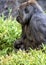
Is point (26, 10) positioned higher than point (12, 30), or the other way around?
point (26, 10)

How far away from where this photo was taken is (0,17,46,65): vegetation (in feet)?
10.2

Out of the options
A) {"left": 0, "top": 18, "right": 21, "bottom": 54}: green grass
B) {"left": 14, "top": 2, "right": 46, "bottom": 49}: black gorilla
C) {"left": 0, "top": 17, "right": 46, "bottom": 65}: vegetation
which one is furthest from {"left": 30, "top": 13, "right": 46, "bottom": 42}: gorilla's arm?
{"left": 0, "top": 18, "right": 21, "bottom": 54}: green grass

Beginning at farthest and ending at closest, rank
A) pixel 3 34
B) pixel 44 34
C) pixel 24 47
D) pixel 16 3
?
pixel 16 3, pixel 3 34, pixel 24 47, pixel 44 34

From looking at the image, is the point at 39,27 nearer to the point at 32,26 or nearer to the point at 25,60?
the point at 32,26

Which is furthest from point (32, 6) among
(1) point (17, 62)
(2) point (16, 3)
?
(2) point (16, 3)

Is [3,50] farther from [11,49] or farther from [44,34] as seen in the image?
[44,34]

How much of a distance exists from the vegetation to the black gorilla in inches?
9.5

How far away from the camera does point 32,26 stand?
401 cm

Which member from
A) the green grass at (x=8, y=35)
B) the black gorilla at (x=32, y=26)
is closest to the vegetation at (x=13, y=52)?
the green grass at (x=8, y=35)

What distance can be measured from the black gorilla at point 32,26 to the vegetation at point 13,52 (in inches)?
9.5

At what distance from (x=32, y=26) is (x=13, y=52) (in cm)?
46

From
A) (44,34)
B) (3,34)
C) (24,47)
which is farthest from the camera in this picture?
(3,34)

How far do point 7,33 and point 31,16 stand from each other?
918 millimetres

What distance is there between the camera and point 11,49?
4.43m
